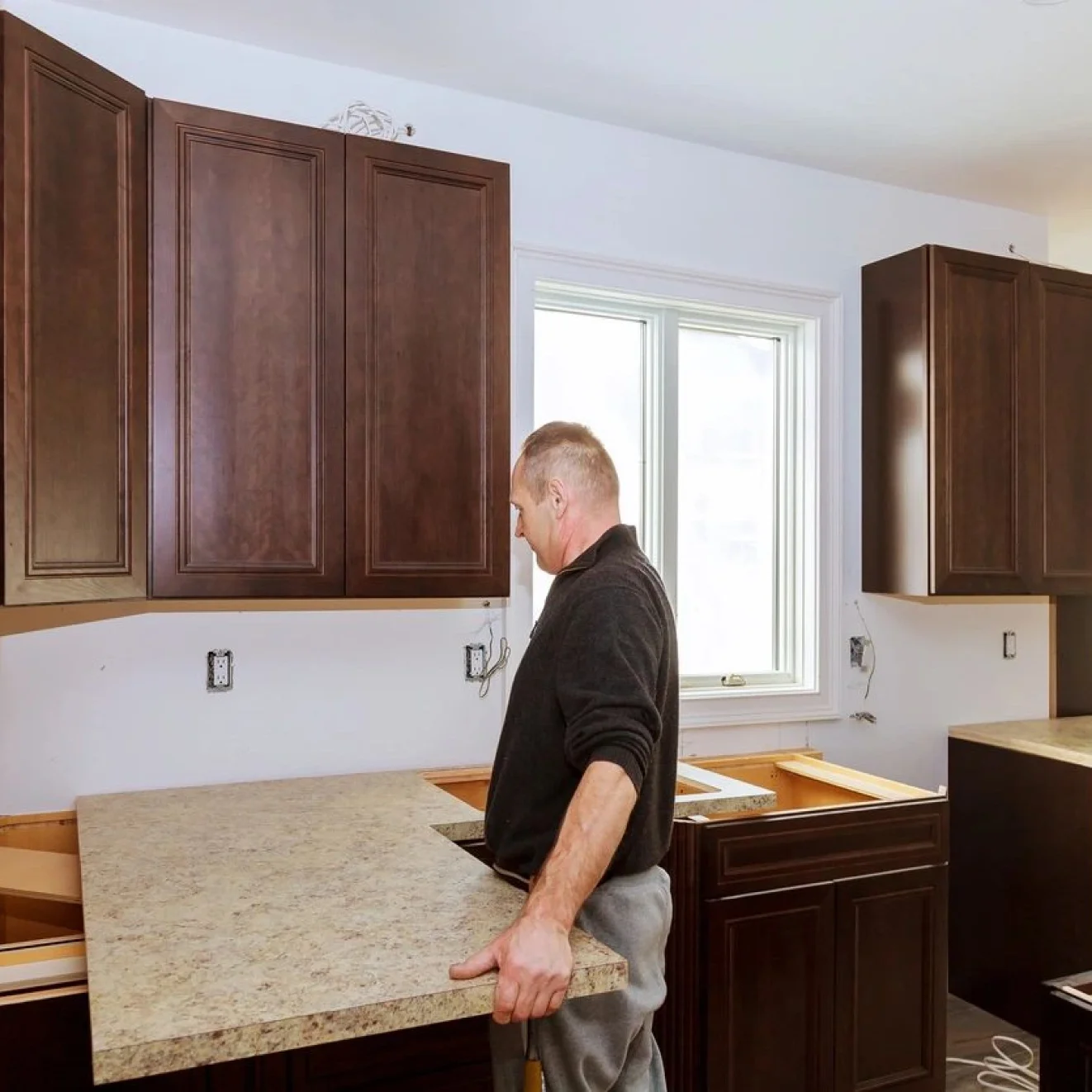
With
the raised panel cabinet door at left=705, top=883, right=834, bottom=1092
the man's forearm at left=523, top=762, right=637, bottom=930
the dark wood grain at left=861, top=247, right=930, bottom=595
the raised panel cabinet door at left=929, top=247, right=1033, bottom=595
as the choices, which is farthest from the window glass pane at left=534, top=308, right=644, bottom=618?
the man's forearm at left=523, top=762, right=637, bottom=930

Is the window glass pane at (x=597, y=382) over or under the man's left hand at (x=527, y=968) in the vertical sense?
over

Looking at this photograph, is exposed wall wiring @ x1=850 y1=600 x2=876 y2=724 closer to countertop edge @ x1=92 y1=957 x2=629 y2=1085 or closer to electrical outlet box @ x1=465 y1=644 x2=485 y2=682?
electrical outlet box @ x1=465 y1=644 x2=485 y2=682

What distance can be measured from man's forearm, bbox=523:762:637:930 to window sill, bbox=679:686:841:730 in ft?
5.16

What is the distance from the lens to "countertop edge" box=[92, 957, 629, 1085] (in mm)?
1075

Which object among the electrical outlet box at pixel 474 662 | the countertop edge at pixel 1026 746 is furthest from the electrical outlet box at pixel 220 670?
the countertop edge at pixel 1026 746

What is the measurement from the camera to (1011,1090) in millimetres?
2684

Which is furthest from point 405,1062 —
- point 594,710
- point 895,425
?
point 895,425

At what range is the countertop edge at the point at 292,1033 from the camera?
1075 mm

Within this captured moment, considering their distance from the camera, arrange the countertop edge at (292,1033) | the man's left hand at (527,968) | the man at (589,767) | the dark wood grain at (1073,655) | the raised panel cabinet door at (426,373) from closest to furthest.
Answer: the countertop edge at (292,1033)
the man's left hand at (527,968)
the man at (589,767)
the raised panel cabinet door at (426,373)
the dark wood grain at (1073,655)

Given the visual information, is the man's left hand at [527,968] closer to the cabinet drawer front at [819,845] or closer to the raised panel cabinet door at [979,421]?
the cabinet drawer front at [819,845]

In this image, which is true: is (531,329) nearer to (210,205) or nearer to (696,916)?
(210,205)

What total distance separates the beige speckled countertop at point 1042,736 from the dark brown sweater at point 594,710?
1845 mm

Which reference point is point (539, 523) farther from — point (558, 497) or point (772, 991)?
point (772, 991)

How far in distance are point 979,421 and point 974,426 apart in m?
0.03
